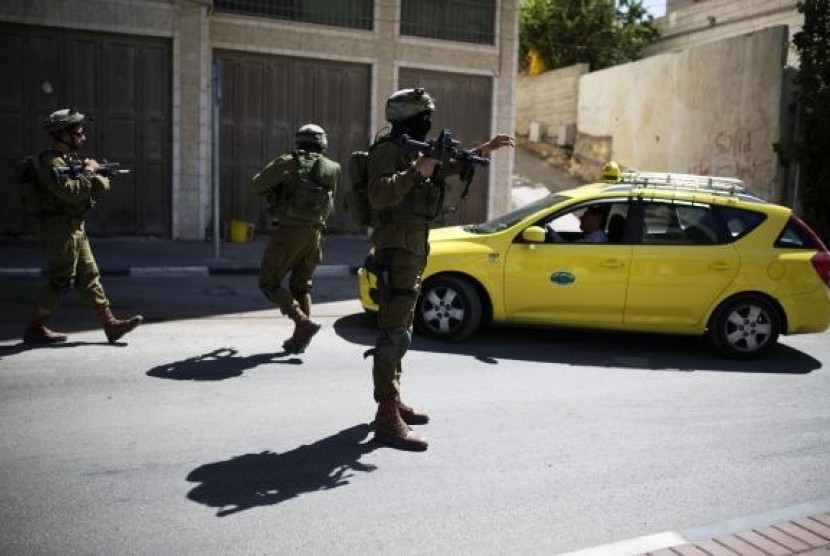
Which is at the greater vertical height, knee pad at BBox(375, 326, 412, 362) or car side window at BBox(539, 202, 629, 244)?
car side window at BBox(539, 202, 629, 244)

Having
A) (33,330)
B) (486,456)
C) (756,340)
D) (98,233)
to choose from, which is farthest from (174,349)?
(98,233)

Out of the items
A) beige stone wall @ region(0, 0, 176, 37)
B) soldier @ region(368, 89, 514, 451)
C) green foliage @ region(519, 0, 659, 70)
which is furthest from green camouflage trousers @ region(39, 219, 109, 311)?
green foliage @ region(519, 0, 659, 70)

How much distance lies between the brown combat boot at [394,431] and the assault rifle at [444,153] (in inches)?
51.7

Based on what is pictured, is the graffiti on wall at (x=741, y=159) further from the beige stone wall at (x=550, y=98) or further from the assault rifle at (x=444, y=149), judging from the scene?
the assault rifle at (x=444, y=149)

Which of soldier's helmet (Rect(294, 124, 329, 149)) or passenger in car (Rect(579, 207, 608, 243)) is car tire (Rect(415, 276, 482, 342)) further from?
soldier's helmet (Rect(294, 124, 329, 149))

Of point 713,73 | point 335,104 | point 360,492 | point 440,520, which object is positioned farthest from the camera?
point 713,73

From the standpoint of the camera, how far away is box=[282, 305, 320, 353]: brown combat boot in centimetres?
692

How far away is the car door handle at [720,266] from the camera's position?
7.50m

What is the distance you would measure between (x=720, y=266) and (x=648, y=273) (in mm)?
648

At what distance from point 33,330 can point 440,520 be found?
4.57m

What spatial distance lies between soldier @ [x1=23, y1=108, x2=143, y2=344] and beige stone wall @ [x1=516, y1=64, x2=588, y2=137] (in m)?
Answer: 21.9

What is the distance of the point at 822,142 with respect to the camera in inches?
661

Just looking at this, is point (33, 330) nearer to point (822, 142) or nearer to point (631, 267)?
point (631, 267)

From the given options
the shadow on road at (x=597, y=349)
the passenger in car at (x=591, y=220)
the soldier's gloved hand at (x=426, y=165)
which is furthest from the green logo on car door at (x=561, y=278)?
the soldier's gloved hand at (x=426, y=165)
